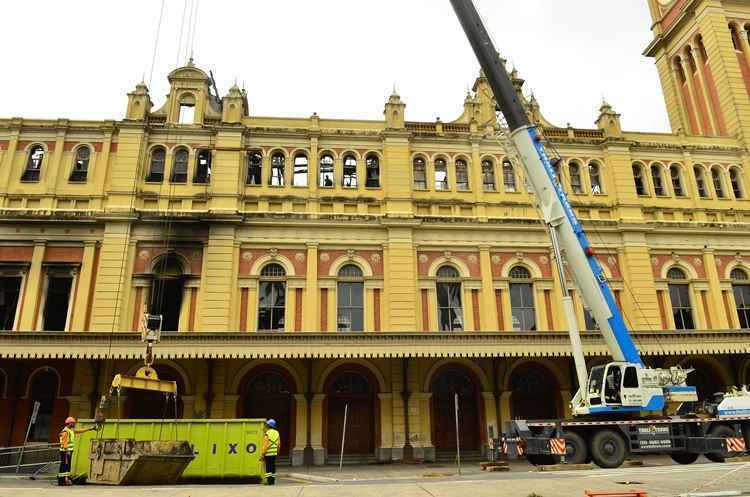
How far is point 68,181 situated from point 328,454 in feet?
54.8

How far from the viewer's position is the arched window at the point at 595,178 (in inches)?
1121

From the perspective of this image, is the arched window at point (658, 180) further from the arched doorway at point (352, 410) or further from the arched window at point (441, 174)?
the arched doorway at point (352, 410)

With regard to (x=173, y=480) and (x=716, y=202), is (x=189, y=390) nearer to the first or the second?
(x=173, y=480)

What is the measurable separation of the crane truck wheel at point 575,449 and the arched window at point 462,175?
1394 cm

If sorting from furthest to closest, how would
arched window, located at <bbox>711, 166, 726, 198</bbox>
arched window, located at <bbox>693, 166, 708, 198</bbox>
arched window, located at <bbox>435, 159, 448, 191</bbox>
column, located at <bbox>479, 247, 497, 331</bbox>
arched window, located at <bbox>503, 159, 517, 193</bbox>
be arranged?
arched window, located at <bbox>711, 166, 726, 198</bbox> < arched window, located at <bbox>693, 166, 708, 198</bbox> < arched window, located at <bbox>503, 159, 517, 193</bbox> < arched window, located at <bbox>435, 159, 448, 191</bbox> < column, located at <bbox>479, 247, 497, 331</bbox>

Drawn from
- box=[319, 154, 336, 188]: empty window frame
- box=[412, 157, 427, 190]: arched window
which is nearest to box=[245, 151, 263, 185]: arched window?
box=[319, 154, 336, 188]: empty window frame

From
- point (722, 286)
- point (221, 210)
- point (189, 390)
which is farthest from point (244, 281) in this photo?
point (722, 286)

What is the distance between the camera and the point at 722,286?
27.1m

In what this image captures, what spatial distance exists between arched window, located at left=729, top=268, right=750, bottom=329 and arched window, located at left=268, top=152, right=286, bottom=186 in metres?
22.1

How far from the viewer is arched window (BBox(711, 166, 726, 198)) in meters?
29.5

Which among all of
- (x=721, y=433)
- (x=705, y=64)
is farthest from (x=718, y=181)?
(x=721, y=433)

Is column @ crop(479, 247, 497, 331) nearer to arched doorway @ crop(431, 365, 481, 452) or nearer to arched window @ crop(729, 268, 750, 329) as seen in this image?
arched doorway @ crop(431, 365, 481, 452)

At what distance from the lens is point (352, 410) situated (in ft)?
78.3

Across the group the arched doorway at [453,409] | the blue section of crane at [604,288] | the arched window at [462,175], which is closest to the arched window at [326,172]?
the arched window at [462,175]
